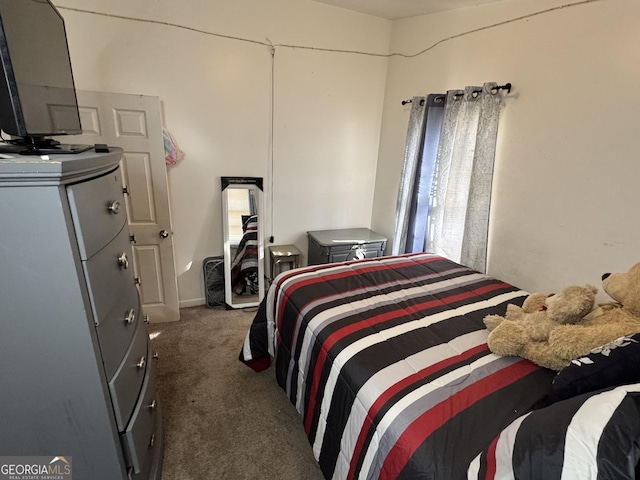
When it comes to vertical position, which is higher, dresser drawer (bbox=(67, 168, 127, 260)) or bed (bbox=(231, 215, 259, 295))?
dresser drawer (bbox=(67, 168, 127, 260))

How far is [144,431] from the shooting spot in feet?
4.11

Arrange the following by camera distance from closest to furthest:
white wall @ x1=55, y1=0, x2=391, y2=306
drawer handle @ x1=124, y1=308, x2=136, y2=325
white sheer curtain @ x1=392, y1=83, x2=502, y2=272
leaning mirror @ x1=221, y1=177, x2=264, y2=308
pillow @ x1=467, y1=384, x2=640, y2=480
Answer: pillow @ x1=467, y1=384, x2=640, y2=480
drawer handle @ x1=124, y1=308, x2=136, y2=325
white sheer curtain @ x1=392, y1=83, x2=502, y2=272
white wall @ x1=55, y1=0, x2=391, y2=306
leaning mirror @ x1=221, y1=177, x2=264, y2=308

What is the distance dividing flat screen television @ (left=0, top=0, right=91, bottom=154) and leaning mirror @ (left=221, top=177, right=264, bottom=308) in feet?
4.88

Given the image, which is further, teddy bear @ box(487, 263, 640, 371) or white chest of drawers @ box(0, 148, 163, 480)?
teddy bear @ box(487, 263, 640, 371)

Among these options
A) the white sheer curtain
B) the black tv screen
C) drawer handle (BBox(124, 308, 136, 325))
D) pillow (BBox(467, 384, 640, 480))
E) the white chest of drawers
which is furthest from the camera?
the white sheer curtain

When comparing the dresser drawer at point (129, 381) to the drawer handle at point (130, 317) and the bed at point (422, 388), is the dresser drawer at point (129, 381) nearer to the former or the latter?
the drawer handle at point (130, 317)

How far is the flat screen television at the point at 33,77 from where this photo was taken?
3.04ft

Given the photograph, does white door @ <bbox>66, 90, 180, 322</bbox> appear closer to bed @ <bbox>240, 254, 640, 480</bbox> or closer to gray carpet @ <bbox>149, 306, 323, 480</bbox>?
gray carpet @ <bbox>149, 306, 323, 480</bbox>

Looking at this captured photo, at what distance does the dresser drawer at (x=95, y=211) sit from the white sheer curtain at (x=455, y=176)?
2.12 m

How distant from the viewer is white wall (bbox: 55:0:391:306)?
2.27 meters

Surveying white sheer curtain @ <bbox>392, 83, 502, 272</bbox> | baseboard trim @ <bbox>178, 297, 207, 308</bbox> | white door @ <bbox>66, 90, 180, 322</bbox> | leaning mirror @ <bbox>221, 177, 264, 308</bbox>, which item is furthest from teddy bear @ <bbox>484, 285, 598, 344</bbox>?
baseboard trim @ <bbox>178, 297, 207, 308</bbox>

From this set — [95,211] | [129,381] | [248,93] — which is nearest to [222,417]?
[129,381]

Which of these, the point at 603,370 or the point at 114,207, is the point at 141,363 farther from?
the point at 603,370

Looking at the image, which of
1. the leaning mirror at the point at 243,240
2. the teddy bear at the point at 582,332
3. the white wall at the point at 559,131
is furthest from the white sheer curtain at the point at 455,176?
the leaning mirror at the point at 243,240
